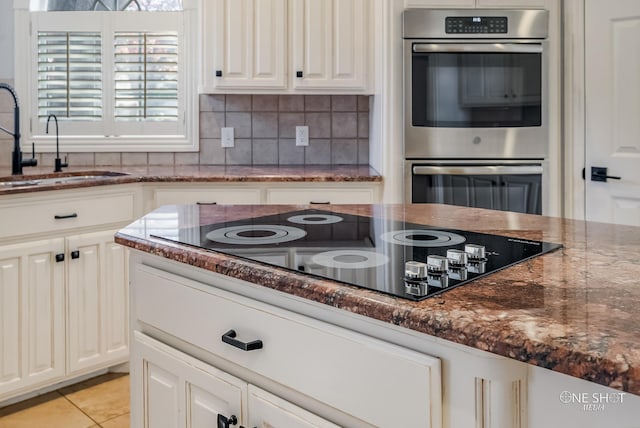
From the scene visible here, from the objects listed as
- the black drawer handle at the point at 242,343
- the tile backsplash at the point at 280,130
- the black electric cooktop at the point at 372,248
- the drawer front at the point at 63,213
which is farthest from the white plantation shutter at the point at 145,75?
the black drawer handle at the point at 242,343

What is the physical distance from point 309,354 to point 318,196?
1958 millimetres

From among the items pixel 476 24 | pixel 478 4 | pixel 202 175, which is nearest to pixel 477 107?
pixel 476 24

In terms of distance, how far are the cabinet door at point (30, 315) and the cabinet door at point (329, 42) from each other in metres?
1.56

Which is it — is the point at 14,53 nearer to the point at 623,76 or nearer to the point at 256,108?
the point at 256,108

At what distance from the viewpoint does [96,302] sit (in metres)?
2.65

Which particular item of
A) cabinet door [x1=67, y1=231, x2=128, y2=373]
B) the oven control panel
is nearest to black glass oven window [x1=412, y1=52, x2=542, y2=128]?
the oven control panel

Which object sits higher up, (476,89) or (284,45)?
(284,45)

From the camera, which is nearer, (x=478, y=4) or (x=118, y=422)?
(x=118, y=422)

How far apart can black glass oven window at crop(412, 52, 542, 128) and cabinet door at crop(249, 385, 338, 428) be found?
2.09m

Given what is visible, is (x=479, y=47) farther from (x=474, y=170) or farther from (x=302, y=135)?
(x=302, y=135)

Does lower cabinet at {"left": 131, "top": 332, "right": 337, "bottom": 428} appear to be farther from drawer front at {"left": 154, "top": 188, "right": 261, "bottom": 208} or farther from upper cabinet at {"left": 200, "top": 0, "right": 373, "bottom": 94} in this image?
upper cabinet at {"left": 200, "top": 0, "right": 373, "bottom": 94}

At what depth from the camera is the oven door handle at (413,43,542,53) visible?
2.84 meters

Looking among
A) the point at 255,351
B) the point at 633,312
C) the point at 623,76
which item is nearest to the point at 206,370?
the point at 255,351

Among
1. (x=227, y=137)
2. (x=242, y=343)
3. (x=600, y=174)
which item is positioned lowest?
(x=242, y=343)
